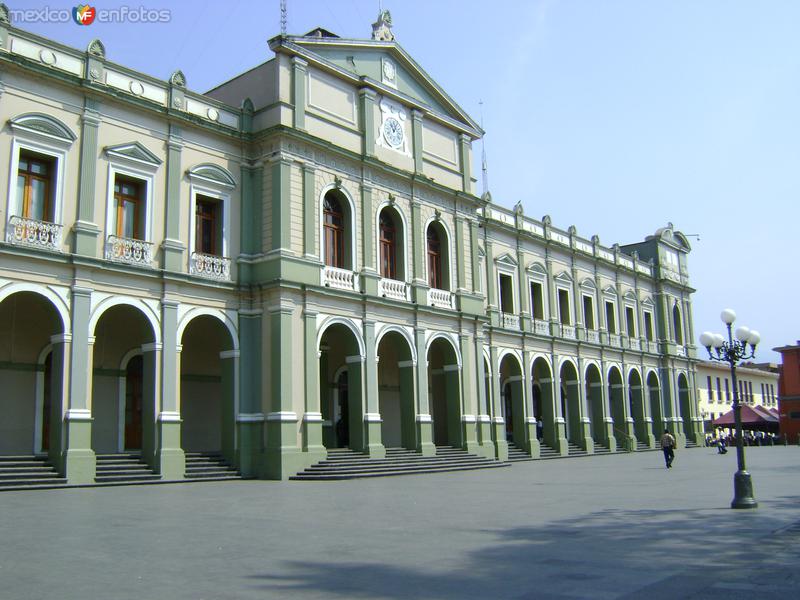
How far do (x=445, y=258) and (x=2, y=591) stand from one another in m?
21.8

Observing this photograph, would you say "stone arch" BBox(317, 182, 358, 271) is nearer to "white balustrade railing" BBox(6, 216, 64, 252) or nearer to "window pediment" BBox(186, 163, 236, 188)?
"window pediment" BBox(186, 163, 236, 188)

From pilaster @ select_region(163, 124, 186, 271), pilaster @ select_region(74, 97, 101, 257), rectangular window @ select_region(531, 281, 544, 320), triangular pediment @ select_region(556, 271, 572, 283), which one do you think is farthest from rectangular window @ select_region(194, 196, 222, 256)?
triangular pediment @ select_region(556, 271, 572, 283)

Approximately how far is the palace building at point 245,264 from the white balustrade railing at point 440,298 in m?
0.08

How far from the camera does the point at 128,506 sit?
12516 millimetres

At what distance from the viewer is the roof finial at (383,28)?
2589cm

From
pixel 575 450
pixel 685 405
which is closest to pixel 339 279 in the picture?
pixel 575 450

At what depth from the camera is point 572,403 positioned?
35062mm

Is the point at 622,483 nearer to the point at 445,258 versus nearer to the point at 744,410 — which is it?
the point at 445,258

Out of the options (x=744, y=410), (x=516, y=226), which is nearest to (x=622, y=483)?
(x=516, y=226)

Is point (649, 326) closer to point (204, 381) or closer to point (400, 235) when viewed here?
point (400, 235)

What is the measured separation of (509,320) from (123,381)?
16.5 metres

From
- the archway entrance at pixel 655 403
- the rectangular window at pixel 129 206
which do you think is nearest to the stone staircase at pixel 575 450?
the archway entrance at pixel 655 403

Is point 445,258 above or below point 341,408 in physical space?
above

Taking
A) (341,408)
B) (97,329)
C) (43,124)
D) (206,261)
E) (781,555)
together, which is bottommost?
(781,555)
